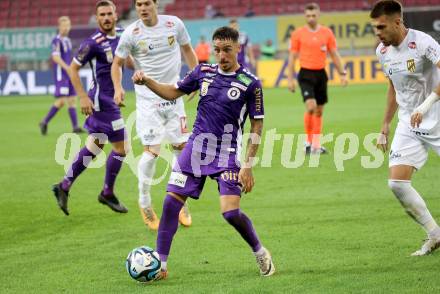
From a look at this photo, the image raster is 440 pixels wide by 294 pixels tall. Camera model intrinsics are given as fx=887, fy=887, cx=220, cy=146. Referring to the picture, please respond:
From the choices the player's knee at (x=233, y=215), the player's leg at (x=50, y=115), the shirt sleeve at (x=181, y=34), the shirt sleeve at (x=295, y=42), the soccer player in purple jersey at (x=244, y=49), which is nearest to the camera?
the player's knee at (x=233, y=215)

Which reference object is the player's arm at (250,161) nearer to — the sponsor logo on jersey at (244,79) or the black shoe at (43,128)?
the sponsor logo on jersey at (244,79)

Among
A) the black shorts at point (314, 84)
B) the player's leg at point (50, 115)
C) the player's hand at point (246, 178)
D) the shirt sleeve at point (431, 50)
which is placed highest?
the shirt sleeve at point (431, 50)

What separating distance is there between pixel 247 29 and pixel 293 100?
1084 centimetres

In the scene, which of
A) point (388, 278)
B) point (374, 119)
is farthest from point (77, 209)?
point (374, 119)

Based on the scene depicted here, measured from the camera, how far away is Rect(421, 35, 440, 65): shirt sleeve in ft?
23.6

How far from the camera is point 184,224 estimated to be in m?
9.41

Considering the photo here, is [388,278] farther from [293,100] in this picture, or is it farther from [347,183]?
[293,100]

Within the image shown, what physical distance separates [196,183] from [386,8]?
210cm

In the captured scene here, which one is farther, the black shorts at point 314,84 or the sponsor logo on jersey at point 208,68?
the black shorts at point 314,84

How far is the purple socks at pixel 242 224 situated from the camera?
7.00 meters

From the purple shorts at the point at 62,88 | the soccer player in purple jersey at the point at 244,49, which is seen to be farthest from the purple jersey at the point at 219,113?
the purple shorts at the point at 62,88

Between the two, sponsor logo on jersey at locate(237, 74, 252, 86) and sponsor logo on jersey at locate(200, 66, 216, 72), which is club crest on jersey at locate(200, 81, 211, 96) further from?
sponsor logo on jersey at locate(237, 74, 252, 86)

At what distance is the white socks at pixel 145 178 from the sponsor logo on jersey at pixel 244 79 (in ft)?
9.01

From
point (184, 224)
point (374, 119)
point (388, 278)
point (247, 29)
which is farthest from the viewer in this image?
point (247, 29)
